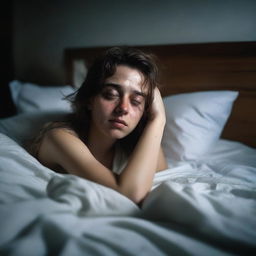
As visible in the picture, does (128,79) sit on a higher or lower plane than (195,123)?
higher

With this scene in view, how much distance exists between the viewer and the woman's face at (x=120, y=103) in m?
0.97

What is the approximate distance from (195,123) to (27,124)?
91 cm

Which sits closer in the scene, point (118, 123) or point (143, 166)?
point (143, 166)

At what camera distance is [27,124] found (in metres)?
1.46

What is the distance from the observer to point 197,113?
52.3 inches

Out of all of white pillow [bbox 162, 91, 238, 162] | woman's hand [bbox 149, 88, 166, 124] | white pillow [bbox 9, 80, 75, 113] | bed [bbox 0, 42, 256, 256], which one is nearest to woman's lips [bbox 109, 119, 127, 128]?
woman's hand [bbox 149, 88, 166, 124]

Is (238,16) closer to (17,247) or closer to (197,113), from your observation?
(197,113)

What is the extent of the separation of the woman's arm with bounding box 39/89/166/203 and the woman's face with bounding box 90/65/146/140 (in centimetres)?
8

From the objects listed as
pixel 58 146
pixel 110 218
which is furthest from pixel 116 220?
pixel 58 146

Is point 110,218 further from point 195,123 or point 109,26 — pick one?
point 109,26

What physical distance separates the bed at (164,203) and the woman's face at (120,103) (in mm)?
243

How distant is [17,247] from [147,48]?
1.48m

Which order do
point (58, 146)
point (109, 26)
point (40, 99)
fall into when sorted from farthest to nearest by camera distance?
point (109, 26)
point (40, 99)
point (58, 146)

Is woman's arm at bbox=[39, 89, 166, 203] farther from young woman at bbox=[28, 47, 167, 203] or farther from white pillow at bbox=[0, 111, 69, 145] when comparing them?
white pillow at bbox=[0, 111, 69, 145]
